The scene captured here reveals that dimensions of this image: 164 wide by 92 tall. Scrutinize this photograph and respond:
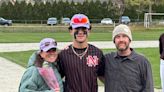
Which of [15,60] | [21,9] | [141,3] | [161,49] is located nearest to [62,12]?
Result: [21,9]

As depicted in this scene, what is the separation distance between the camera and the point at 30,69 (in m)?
4.45

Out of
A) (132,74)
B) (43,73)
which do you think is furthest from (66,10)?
(43,73)

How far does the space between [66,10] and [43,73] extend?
68841 millimetres

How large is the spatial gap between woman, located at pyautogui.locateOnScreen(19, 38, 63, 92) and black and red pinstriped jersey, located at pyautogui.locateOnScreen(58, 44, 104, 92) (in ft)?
0.79

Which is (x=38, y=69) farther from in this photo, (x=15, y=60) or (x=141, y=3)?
(x=141, y=3)

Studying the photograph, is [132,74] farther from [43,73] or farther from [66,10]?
[66,10]

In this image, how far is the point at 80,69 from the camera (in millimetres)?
4711

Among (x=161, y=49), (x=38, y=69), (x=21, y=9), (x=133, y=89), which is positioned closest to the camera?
(x=38, y=69)

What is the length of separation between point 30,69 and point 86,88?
64 cm

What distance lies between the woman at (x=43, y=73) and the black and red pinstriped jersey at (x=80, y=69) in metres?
0.24

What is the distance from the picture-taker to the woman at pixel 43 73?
4344 millimetres

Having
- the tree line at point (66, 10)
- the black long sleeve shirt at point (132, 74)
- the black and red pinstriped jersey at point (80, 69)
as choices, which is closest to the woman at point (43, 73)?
the black and red pinstriped jersey at point (80, 69)

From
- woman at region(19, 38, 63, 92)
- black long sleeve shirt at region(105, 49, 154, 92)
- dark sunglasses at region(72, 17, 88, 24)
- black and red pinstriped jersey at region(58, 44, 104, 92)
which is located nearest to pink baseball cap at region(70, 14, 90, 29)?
dark sunglasses at region(72, 17, 88, 24)

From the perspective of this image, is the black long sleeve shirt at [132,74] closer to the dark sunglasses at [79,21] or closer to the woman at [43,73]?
the dark sunglasses at [79,21]
